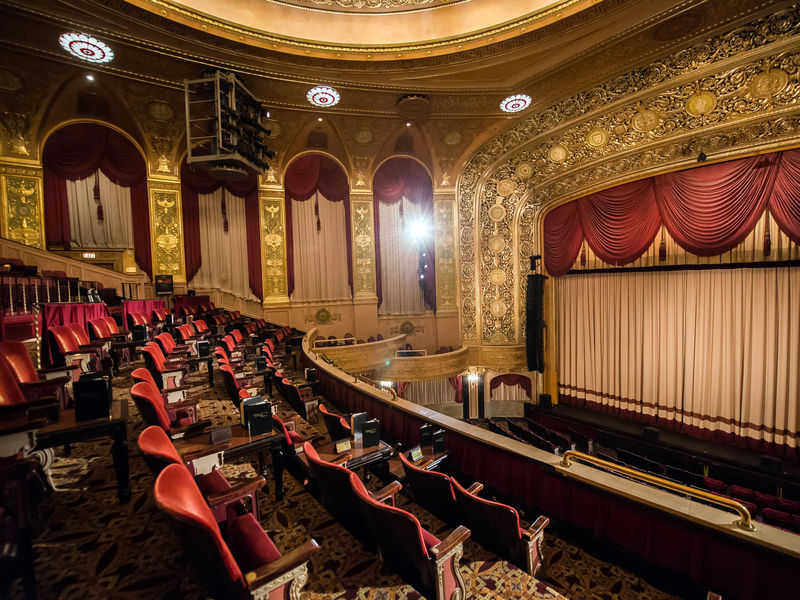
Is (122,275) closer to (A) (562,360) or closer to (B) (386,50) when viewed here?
(B) (386,50)

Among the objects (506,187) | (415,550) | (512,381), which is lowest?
(512,381)

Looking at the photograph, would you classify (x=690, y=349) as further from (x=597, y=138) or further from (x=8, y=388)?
(x=8, y=388)

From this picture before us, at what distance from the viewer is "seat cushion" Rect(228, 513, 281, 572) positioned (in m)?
1.51

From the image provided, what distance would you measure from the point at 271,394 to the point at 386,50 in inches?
250

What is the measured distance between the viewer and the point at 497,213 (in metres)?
9.82

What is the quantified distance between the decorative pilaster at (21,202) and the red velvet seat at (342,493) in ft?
Result: 30.5

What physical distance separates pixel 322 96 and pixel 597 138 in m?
5.82

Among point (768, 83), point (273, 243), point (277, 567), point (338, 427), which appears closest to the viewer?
point (277, 567)

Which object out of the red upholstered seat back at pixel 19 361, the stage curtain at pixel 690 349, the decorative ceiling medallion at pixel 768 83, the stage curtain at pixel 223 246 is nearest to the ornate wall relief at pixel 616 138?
the decorative ceiling medallion at pixel 768 83

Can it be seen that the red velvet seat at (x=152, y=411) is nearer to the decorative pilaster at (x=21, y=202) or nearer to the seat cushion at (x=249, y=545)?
the seat cushion at (x=249, y=545)

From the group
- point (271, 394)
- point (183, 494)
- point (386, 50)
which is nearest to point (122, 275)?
point (271, 394)

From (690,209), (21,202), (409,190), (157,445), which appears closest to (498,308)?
(409,190)

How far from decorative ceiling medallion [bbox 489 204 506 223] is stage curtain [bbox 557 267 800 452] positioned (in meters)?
2.24

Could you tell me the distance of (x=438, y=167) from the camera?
33.8ft
